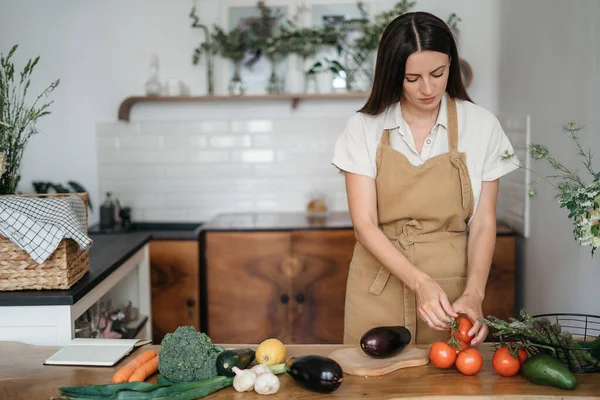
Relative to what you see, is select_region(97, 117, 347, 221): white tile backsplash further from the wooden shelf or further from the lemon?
the lemon

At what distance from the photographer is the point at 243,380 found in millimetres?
1647

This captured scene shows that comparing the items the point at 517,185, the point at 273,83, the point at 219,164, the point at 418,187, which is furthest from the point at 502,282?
the point at 219,164

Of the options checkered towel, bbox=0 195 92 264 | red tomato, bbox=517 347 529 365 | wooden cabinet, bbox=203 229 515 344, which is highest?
checkered towel, bbox=0 195 92 264

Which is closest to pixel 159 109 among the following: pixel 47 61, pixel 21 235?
pixel 47 61

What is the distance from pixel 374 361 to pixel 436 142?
883 mm

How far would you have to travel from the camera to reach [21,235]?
221cm

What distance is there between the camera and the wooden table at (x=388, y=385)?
1.61 meters

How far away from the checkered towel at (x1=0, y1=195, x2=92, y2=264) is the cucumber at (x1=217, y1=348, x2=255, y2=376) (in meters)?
0.83

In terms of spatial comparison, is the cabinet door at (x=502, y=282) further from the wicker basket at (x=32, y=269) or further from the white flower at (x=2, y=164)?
the white flower at (x=2, y=164)

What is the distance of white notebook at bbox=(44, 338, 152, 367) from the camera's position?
6.17 feet

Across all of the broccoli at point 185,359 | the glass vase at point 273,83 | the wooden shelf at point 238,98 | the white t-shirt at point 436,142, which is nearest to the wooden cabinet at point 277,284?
the wooden shelf at point 238,98

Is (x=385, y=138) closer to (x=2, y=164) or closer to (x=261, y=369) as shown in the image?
(x=261, y=369)

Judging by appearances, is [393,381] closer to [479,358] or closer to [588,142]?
[479,358]

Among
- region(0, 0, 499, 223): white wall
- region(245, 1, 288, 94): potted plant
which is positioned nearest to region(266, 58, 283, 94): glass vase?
region(245, 1, 288, 94): potted plant
